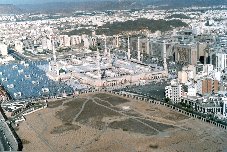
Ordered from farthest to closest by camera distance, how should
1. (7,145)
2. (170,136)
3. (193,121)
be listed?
(193,121) < (170,136) < (7,145)

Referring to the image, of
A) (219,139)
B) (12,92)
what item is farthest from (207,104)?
(12,92)

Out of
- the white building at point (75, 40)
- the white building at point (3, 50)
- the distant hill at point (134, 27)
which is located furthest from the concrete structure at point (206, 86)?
the distant hill at point (134, 27)

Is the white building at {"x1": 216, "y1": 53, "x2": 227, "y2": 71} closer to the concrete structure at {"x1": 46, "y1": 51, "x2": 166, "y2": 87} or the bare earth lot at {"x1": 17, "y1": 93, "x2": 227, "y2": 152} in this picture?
the concrete structure at {"x1": 46, "y1": 51, "x2": 166, "y2": 87}

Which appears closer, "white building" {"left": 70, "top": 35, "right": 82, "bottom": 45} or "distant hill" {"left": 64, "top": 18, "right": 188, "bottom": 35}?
"white building" {"left": 70, "top": 35, "right": 82, "bottom": 45}

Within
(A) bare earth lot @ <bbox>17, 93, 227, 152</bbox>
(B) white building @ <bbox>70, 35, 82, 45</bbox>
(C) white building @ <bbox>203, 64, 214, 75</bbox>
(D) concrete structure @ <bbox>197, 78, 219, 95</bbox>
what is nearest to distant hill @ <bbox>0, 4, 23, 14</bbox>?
(B) white building @ <bbox>70, 35, 82, 45</bbox>

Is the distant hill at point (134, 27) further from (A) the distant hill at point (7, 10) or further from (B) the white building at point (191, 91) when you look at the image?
(A) the distant hill at point (7, 10)

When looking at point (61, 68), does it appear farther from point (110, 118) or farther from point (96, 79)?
point (110, 118)

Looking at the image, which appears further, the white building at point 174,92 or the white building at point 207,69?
the white building at point 207,69

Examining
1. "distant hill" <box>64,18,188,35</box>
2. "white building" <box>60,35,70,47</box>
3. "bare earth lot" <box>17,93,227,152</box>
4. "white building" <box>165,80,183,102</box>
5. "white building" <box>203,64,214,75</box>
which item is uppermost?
"distant hill" <box>64,18,188,35</box>
